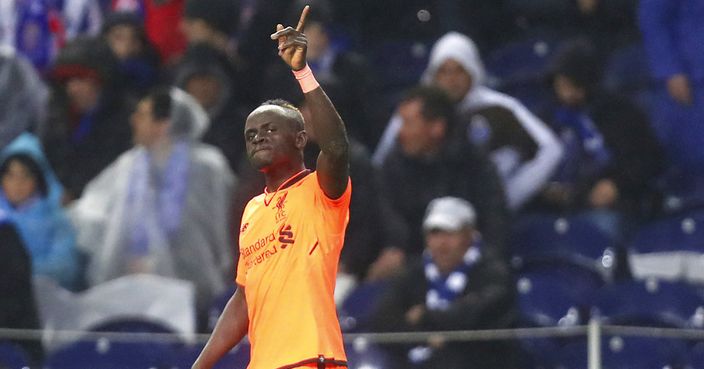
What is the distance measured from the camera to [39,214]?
9.07 meters

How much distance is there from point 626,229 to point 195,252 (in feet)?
7.60

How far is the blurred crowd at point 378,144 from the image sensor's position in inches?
340

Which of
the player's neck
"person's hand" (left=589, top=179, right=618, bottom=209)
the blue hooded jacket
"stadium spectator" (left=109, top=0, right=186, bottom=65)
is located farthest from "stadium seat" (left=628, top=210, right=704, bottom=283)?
the player's neck

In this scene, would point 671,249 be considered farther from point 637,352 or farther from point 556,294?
point 637,352

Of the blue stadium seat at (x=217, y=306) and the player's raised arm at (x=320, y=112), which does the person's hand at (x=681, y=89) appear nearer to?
the blue stadium seat at (x=217, y=306)

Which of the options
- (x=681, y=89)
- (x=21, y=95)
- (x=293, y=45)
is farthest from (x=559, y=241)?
(x=293, y=45)

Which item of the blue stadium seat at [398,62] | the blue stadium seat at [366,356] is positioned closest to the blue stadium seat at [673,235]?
the blue stadium seat at [366,356]

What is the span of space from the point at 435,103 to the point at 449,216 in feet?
2.92

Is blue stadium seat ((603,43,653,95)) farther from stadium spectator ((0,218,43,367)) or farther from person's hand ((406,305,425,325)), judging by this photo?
stadium spectator ((0,218,43,367))

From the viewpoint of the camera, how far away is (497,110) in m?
9.45

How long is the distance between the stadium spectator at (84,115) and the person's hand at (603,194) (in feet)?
9.07

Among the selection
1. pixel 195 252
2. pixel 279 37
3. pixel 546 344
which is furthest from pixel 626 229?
pixel 279 37

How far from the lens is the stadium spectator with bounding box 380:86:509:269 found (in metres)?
8.86

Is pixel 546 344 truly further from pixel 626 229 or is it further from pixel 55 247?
pixel 55 247
